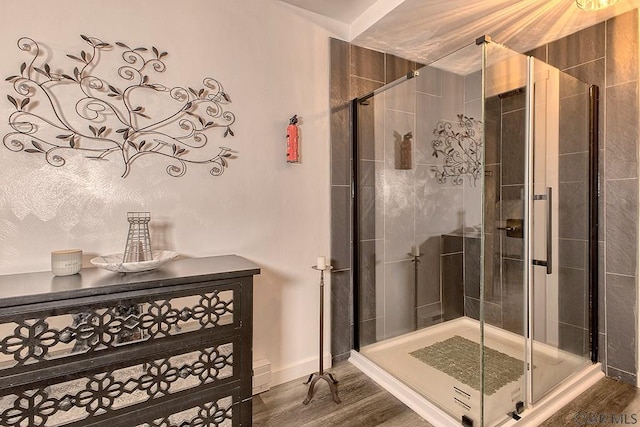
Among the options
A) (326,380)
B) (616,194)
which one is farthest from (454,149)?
(326,380)

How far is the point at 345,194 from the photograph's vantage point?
245 cm

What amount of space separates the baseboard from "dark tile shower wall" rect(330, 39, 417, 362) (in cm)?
14

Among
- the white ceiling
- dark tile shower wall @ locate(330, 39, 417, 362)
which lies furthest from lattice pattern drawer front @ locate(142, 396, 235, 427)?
the white ceiling

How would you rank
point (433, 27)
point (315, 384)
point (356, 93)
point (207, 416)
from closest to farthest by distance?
point (207, 416) < point (315, 384) < point (433, 27) < point (356, 93)

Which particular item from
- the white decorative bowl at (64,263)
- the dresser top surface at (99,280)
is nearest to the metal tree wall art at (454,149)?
the dresser top surface at (99,280)

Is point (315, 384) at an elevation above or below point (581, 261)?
below

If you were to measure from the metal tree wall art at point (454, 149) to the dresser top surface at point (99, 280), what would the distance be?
6.00 feet

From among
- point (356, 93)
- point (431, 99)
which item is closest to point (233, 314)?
point (356, 93)

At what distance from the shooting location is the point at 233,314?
1485 mm

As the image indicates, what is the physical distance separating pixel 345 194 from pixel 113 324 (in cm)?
168

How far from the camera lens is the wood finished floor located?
1757mm

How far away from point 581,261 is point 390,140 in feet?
5.26

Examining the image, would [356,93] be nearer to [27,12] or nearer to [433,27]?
[433,27]

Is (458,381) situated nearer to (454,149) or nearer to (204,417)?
(204,417)
